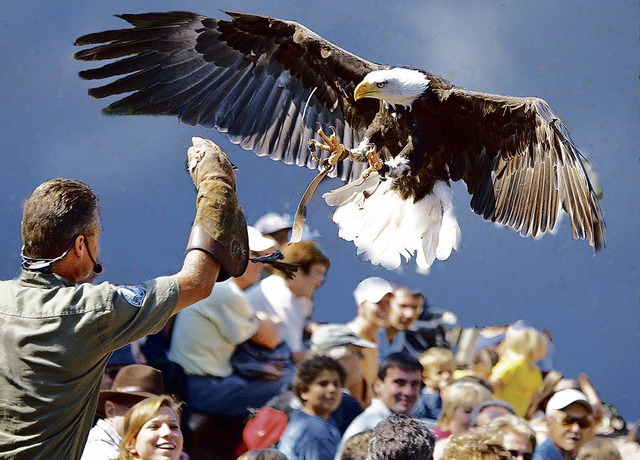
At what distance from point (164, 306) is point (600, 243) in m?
2.55

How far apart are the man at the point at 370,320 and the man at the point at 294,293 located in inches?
9.2

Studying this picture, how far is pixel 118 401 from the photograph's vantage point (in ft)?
10.9

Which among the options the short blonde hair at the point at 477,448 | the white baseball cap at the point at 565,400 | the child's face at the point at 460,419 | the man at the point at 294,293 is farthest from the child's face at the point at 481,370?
the short blonde hair at the point at 477,448

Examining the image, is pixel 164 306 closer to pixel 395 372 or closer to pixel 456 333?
pixel 395 372

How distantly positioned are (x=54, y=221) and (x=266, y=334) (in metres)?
2.10

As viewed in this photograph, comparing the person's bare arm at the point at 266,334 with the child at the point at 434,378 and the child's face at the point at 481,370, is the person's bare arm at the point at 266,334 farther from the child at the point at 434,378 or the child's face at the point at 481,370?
the child's face at the point at 481,370

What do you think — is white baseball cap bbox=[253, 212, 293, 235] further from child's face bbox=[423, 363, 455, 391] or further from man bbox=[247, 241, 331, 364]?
child's face bbox=[423, 363, 455, 391]

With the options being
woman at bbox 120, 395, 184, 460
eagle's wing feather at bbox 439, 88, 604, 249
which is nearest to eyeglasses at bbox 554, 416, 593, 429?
eagle's wing feather at bbox 439, 88, 604, 249

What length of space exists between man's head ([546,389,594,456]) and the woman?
1793mm

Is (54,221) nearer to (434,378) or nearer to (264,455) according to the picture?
(264,455)

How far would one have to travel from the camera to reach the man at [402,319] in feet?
13.5

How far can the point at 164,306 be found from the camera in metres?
1.64

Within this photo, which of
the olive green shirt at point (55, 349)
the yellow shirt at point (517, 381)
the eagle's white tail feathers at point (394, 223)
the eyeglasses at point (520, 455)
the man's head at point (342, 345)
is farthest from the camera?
the eagle's white tail feathers at point (394, 223)

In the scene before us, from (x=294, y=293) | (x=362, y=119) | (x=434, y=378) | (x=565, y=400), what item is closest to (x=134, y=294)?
(x=294, y=293)
